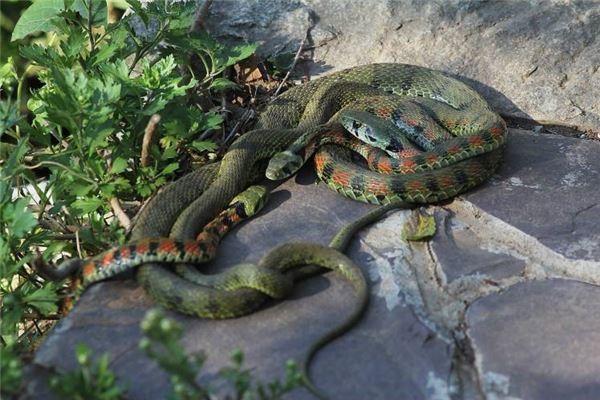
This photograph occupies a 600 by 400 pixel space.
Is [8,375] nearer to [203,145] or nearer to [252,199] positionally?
[252,199]

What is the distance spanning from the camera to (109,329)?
5.36 metres

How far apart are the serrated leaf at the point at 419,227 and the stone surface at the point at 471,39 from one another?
7.13ft

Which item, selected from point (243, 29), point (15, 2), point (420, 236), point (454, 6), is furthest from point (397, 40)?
point (15, 2)

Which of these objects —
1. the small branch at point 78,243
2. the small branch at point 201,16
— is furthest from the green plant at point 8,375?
the small branch at point 201,16

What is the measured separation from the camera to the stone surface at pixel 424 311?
16.1 feet

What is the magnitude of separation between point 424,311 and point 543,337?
2.47ft

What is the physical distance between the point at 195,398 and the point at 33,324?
9.83 feet

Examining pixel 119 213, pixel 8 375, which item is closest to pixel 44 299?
pixel 119 213

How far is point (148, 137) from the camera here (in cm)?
650

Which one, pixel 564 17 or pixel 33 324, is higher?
pixel 564 17

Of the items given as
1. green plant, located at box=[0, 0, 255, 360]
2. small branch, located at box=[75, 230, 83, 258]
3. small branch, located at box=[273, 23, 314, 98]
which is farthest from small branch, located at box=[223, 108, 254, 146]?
small branch, located at box=[75, 230, 83, 258]

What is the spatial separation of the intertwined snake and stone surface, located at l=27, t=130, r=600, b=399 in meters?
0.14

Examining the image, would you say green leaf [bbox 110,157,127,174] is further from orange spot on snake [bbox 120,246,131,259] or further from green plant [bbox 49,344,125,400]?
green plant [bbox 49,344,125,400]

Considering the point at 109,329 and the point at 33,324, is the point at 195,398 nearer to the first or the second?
the point at 109,329
